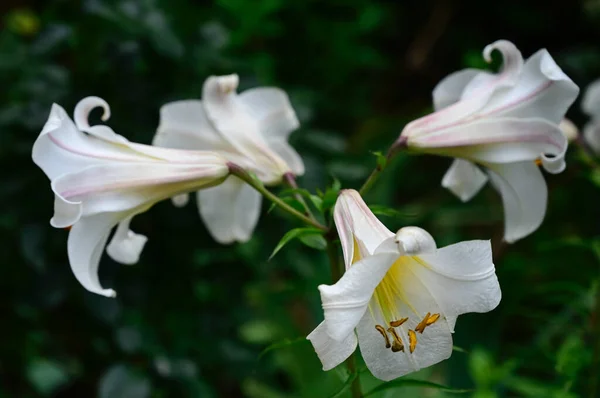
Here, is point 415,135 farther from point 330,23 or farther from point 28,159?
point 330,23

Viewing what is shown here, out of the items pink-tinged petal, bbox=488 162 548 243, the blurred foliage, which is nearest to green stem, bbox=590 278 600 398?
the blurred foliage

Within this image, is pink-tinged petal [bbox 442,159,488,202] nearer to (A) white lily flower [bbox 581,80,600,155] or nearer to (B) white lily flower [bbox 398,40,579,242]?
(B) white lily flower [bbox 398,40,579,242]

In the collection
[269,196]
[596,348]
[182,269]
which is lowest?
[182,269]

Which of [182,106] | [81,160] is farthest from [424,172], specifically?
[81,160]

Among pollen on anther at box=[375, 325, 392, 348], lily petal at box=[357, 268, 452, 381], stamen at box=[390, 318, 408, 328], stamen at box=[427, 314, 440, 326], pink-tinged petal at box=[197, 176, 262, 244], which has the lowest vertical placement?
pink-tinged petal at box=[197, 176, 262, 244]

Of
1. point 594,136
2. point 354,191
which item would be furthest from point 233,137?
point 594,136

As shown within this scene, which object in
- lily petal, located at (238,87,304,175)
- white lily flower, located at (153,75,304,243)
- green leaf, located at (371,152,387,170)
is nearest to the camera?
green leaf, located at (371,152,387,170)

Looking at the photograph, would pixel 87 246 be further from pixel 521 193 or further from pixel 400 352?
pixel 521 193

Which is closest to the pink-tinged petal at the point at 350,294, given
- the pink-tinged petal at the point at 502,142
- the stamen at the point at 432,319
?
the stamen at the point at 432,319

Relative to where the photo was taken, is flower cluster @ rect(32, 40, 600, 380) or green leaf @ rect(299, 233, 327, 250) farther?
green leaf @ rect(299, 233, 327, 250)
